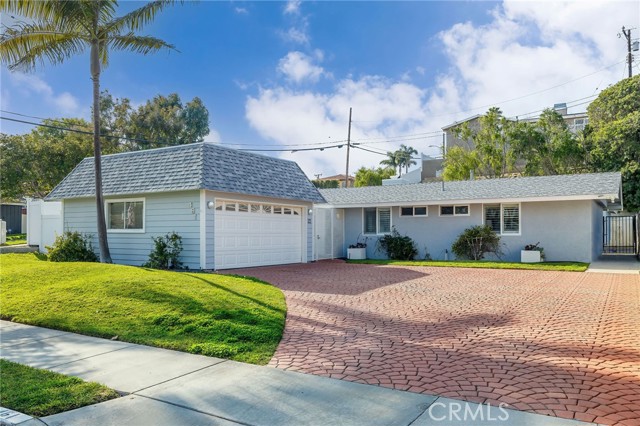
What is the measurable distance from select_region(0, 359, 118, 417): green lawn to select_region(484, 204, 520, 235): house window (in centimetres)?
1702

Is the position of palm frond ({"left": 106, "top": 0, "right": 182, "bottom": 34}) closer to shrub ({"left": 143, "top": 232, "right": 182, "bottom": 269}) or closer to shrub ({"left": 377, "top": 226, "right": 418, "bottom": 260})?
shrub ({"left": 143, "top": 232, "right": 182, "bottom": 269})

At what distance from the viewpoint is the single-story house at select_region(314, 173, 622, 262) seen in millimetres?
17234

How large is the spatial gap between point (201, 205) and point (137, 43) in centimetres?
526

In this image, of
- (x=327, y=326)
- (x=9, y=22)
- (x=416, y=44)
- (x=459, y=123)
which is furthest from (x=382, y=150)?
(x=327, y=326)

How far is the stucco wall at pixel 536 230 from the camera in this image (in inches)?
677

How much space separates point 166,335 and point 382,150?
36.7 meters

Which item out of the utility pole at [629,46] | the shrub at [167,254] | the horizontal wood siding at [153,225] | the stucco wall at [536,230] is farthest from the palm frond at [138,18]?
the utility pole at [629,46]

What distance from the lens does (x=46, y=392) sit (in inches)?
169

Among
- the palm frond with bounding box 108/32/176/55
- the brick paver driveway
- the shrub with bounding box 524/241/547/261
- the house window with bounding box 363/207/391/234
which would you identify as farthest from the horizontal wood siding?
the shrub with bounding box 524/241/547/261

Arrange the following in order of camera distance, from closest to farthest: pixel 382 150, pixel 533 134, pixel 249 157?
pixel 249 157, pixel 533 134, pixel 382 150

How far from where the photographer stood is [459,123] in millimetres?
37281

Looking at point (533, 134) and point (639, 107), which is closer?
point (639, 107)

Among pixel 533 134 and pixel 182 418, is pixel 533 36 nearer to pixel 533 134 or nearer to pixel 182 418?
pixel 533 134

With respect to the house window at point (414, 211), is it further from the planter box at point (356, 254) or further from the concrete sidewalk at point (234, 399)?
the concrete sidewalk at point (234, 399)
